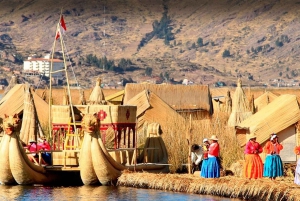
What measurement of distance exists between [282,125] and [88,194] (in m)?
4.63

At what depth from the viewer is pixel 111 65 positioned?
12775 cm

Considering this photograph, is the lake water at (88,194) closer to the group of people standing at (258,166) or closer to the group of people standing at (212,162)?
the group of people standing at (212,162)

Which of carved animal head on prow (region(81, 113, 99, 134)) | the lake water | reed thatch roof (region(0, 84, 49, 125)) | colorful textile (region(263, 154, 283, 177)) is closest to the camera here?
the lake water

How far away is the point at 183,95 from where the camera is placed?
A: 35062mm

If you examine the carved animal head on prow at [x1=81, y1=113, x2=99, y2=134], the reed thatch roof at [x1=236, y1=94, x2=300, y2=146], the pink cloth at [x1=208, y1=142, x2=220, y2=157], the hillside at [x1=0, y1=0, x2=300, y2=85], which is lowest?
the pink cloth at [x1=208, y1=142, x2=220, y2=157]

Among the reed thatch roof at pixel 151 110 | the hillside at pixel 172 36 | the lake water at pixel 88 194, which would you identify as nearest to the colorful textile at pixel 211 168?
the lake water at pixel 88 194

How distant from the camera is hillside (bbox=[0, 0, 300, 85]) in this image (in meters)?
132

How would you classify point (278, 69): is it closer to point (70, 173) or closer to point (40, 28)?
point (40, 28)

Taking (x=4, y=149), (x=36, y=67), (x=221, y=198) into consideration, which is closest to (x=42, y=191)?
(x=4, y=149)

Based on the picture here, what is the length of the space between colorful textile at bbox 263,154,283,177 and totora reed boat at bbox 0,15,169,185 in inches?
113

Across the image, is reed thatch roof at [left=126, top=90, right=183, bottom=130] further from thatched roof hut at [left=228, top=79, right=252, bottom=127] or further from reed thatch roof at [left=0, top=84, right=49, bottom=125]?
reed thatch roof at [left=0, top=84, right=49, bottom=125]

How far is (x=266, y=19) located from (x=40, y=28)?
32077 mm

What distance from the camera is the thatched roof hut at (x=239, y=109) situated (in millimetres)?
27266

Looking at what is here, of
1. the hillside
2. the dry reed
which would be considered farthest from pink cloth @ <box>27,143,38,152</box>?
the hillside
